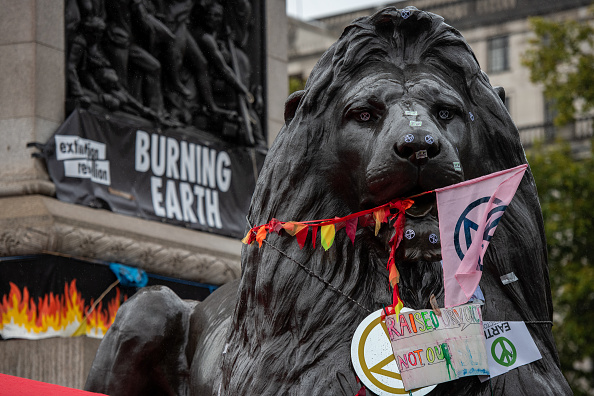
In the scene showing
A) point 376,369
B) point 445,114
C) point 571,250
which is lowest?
point 571,250

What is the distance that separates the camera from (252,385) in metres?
4.70

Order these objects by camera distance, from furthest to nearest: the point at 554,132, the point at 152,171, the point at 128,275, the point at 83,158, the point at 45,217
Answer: the point at 554,132 < the point at 152,171 < the point at 83,158 < the point at 128,275 < the point at 45,217

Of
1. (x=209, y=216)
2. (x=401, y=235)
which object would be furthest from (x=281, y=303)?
(x=209, y=216)

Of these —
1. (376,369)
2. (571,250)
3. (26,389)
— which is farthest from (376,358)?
(571,250)

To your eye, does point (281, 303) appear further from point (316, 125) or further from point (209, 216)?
point (209, 216)

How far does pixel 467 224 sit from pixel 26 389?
6.03 feet

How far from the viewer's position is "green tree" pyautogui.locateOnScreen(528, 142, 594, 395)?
81.8 feet

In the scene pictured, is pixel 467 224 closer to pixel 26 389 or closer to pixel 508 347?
pixel 508 347

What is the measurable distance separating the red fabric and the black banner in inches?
179

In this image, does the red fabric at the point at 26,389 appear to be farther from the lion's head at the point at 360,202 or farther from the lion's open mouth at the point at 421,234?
the lion's open mouth at the point at 421,234

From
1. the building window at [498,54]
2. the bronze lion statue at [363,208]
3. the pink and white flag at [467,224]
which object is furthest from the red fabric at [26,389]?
the building window at [498,54]

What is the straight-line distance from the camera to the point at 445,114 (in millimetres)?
4652

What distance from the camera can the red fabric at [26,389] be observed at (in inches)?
181

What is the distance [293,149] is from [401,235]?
26.5 inches
